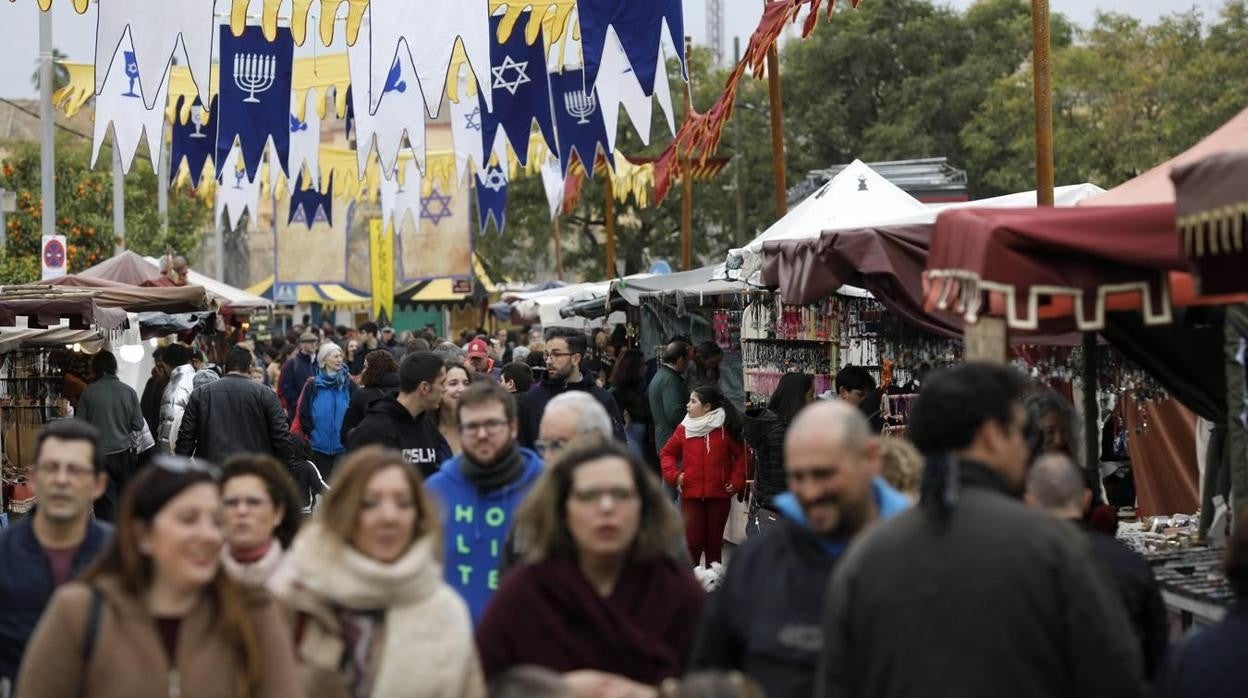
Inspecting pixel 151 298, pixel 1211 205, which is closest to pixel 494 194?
pixel 151 298

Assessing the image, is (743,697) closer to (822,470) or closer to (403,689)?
(822,470)

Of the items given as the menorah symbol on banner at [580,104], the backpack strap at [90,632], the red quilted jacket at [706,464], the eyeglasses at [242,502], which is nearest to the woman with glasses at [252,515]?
the eyeglasses at [242,502]

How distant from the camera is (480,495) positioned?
647cm

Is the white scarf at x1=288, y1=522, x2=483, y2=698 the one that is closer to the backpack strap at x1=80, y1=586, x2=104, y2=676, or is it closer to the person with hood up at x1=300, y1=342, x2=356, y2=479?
the backpack strap at x1=80, y1=586, x2=104, y2=676

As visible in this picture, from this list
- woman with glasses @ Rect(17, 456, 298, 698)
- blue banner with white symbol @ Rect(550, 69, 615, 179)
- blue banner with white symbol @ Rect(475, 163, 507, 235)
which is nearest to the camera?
woman with glasses @ Rect(17, 456, 298, 698)

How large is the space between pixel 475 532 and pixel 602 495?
5.10ft

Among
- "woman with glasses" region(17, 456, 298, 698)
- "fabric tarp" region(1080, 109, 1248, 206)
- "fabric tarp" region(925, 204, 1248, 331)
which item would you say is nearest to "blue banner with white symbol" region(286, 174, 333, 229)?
"fabric tarp" region(1080, 109, 1248, 206)

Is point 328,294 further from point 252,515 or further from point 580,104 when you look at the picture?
point 252,515

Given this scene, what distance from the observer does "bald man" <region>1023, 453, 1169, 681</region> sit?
5.36m

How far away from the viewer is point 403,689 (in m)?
4.71

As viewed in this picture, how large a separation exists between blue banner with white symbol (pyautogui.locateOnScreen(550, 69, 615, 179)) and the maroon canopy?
11574mm

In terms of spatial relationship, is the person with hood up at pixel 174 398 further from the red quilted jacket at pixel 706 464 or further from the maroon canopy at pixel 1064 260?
the maroon canopy at pixel 1064 260

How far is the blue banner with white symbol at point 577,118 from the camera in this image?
17.8 m

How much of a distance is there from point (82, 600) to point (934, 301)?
3255 millimetres
